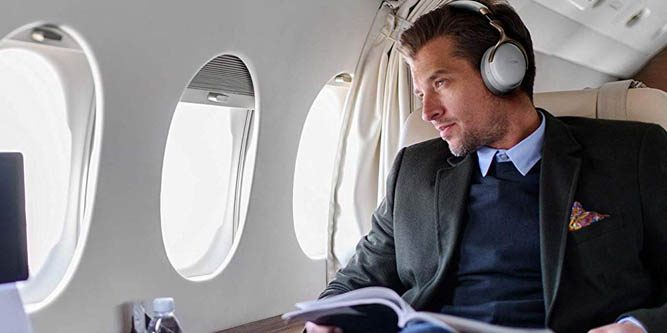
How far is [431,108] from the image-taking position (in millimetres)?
1598

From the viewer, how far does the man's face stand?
62.9 inches

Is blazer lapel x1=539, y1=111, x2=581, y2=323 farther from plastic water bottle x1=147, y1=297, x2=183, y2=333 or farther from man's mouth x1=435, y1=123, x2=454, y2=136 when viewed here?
plastic water bottle x1=147, y1=297, x2=183, y2=333

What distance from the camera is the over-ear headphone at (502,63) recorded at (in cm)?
151

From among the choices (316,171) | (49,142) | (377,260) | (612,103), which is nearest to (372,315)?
(377,260)

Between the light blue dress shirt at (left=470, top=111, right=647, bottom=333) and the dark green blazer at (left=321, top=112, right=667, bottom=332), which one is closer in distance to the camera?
the dark green blazer at (left=321, top=112, right=667, bottom=332)

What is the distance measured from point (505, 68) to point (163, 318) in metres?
1.21

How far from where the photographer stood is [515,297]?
4.96ft

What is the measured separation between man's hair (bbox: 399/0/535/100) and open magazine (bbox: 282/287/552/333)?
1.87 feet

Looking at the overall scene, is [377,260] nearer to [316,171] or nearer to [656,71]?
[316,171]

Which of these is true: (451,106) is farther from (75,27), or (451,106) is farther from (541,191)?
(75,27)

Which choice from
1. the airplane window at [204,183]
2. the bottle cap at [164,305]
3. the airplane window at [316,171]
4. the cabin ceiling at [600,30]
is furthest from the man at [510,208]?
the cabin ceiling at [600,30]

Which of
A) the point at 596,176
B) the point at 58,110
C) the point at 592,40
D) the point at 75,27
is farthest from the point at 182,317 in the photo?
the point at 592,40

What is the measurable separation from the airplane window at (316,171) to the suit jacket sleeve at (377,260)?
1.51 m

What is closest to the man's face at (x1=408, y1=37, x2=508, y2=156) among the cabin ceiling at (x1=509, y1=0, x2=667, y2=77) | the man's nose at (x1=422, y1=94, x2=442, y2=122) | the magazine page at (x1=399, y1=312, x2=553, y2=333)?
the man's nose at (x1=422, y1=94, x2=442, y2=122)
